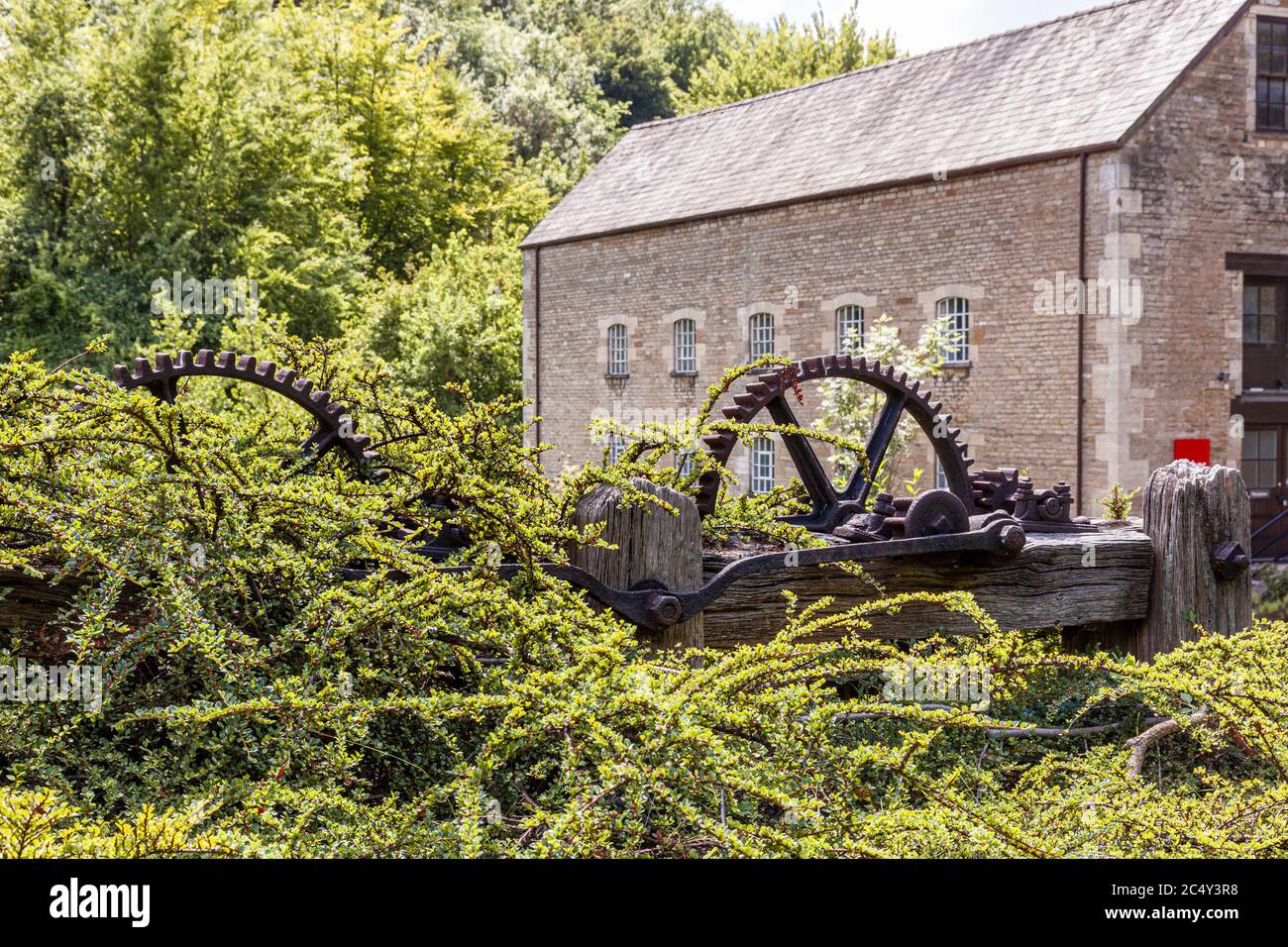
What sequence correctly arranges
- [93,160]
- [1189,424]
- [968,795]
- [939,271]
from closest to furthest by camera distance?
[968,795] → [1189,424] → [939,271] → [93,160]

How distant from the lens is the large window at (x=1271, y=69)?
1956 centimetres

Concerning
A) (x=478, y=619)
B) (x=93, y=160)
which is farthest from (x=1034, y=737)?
(x=93, y=160)

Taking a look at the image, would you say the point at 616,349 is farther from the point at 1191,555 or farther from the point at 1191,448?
the point at 1191,555

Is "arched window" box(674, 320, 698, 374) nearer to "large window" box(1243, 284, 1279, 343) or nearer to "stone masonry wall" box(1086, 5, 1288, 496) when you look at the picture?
"stone masonry wall" box(1086, 5, 1288, 496)

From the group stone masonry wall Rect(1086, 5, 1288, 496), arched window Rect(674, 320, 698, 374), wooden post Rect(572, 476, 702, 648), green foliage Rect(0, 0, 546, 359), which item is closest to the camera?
wooden post Rect(572, 476, 702, 648)

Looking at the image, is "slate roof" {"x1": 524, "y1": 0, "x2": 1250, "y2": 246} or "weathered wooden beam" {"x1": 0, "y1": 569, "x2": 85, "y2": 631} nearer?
"weathered wooden beam" {"x1": 0, "y1": 569, "x2": 85, "y2": 631}

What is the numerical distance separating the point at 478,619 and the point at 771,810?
0.76m

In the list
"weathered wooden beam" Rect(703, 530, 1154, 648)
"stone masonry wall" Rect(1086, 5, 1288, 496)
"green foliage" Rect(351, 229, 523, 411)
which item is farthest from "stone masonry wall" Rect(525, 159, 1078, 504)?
"weathered wooden beam" Rect(703, 530, 1154, 648)

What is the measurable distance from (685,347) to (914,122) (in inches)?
221

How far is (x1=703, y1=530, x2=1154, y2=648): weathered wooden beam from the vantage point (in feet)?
13.2

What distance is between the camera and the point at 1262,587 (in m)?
17.1

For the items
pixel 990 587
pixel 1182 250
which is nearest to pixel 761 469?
pixel 1182 250
